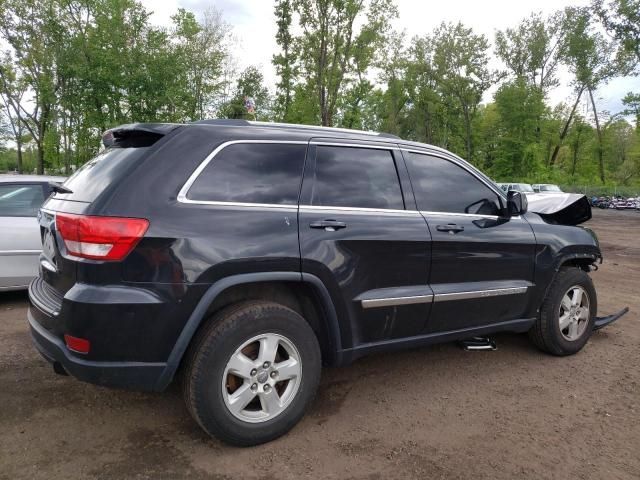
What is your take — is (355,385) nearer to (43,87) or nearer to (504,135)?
(43,87)

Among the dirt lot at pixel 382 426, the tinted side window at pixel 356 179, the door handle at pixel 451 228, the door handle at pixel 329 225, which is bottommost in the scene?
the dirt lot at pixel 382 426

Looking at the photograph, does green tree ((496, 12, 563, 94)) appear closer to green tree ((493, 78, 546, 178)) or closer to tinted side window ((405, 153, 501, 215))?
green tree ((493, 78, 546, 178))

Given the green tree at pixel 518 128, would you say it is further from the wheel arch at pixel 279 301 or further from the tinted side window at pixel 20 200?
the wheel arch at pixel 279 301

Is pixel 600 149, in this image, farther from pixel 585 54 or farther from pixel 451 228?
pixel 451 228

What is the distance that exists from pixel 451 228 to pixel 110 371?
95.0 inches

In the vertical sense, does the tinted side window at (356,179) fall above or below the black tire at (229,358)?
above

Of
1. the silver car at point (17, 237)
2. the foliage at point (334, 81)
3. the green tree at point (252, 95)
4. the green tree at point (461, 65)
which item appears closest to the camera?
the silver car at point (17, 237)

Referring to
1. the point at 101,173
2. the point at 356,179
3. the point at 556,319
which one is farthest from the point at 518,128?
the point at 101,173

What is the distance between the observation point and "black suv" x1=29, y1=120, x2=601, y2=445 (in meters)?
2.42

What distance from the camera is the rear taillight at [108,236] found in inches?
94.0

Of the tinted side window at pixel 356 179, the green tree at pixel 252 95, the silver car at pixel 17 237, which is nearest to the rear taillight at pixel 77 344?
the tinted side window at pixel 356 179

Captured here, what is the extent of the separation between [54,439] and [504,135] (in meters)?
49.7

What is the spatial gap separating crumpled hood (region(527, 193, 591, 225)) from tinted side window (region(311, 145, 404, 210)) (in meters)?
1.80

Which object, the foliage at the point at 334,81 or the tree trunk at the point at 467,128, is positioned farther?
the tree trunk at the point at 467,128
